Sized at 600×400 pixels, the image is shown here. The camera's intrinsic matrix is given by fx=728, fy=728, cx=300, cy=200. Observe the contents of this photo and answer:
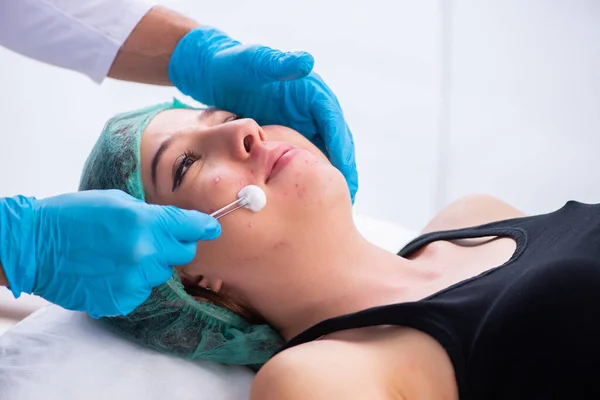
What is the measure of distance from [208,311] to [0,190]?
128 centimetres

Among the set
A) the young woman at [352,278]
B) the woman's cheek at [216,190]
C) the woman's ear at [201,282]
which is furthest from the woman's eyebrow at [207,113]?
the woman's ear at [201,282]

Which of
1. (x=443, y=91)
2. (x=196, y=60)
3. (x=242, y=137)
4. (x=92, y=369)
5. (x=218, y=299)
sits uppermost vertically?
(x=196, y=60)

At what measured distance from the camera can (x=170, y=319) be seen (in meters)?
1.58

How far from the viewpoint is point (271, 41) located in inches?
114

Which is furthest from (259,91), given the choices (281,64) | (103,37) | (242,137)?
(103,37)

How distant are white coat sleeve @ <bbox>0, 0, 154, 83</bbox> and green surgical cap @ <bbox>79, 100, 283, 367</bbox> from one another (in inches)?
15.9

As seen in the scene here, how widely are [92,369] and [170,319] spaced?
0.19 meters

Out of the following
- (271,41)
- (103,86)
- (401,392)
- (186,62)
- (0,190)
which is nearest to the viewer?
(401,392)

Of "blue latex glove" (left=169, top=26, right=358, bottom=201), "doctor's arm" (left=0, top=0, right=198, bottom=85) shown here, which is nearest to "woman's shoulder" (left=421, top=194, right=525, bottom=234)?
"blue latex glove" (left=169, top=26, right=358, bottom=201)

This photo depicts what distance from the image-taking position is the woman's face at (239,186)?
1.45m

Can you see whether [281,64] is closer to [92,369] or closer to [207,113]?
[207,113]

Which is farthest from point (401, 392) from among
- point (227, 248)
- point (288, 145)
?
point (288, 145)

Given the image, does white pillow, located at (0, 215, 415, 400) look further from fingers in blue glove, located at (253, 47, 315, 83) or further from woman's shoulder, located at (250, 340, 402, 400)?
fingers in blue glove, located at (253, 47, 315, 83)

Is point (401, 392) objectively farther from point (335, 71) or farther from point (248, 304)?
point (335, 71)
